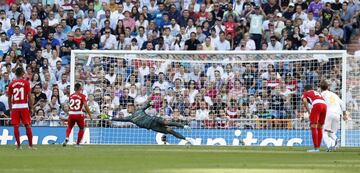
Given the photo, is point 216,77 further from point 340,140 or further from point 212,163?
point 212,163

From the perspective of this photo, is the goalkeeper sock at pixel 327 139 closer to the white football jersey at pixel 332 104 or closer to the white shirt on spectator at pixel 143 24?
the white football jersey at pixel 332 104

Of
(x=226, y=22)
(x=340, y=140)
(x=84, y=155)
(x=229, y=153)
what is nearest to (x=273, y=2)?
(x=226, y=22)

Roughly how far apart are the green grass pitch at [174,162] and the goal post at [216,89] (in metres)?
6.84

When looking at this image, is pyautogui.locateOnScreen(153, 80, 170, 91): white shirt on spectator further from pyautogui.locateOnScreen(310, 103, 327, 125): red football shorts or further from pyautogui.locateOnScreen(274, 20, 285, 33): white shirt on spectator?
pyautogui.locateOnScreen(310, 103, 327, 125): red football shorts

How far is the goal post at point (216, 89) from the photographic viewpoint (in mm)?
32500

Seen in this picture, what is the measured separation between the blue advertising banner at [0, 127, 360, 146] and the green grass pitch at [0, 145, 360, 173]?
671 centimetres

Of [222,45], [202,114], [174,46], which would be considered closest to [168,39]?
[174,46]

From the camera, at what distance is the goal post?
32500 millimetres

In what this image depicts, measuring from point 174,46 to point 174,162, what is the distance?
15920 mm

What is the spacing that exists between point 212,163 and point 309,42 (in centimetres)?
1584

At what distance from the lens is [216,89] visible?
3322cm

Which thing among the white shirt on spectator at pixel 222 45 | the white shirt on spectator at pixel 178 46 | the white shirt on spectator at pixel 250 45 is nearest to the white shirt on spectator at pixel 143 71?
the white shirt on spectator at pixel 178 46

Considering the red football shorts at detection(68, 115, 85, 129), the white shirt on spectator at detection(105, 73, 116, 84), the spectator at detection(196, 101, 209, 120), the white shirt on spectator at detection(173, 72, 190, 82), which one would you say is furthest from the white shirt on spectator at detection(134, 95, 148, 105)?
the red football shorts at detection(68, 115, 85, 129)

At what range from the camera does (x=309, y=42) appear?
35.6 m
